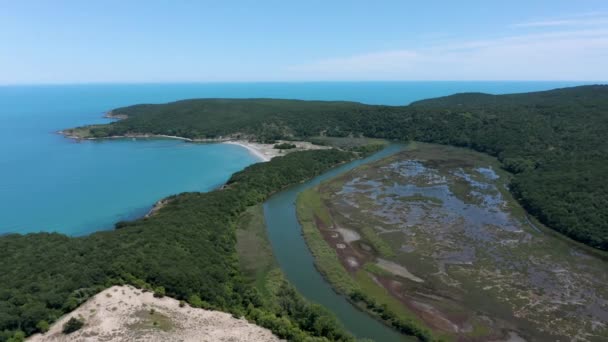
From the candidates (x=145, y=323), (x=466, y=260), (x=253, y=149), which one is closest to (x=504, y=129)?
(x=253, y=149)

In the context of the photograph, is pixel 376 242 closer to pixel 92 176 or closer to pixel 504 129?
pixel 92 176

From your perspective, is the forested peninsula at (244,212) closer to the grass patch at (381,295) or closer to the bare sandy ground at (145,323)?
the bare sandy ground at (145,323)

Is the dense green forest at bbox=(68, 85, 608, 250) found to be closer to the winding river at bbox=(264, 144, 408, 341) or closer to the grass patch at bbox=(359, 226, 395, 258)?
the grass patch at bbox=(359, 226, 395, 258)

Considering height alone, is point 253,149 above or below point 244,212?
above

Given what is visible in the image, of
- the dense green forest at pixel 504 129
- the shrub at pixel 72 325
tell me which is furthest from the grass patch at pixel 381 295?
the dense green forest at pixel 504 129

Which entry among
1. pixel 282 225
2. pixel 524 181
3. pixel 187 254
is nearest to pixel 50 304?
pixel 187 254

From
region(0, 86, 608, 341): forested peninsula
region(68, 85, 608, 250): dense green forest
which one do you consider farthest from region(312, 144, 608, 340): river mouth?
region(0, 86, 608, 341): forested peninsula
